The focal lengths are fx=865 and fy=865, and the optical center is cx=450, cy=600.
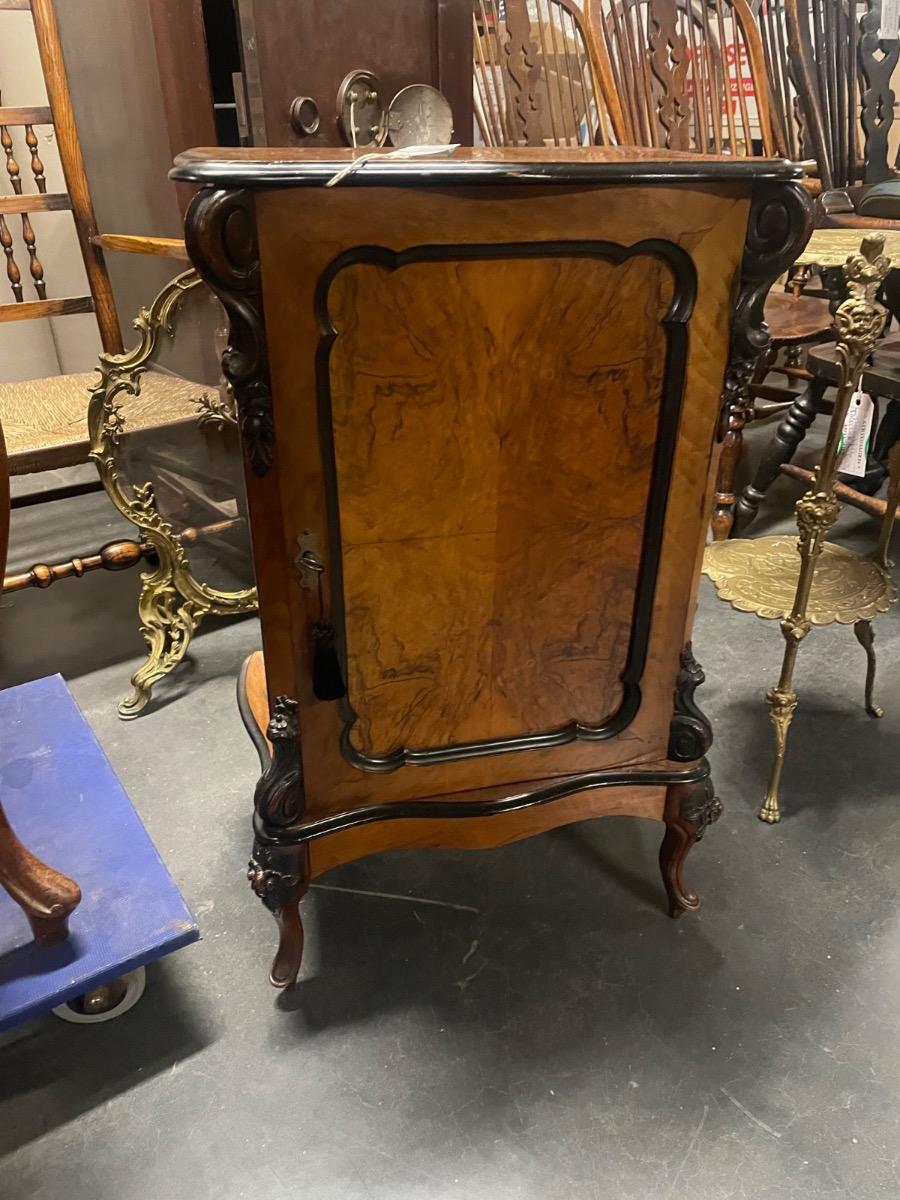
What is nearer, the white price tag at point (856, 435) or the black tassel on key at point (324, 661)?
the black tassel on key at point (324, 661)

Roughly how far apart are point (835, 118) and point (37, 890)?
302 cm

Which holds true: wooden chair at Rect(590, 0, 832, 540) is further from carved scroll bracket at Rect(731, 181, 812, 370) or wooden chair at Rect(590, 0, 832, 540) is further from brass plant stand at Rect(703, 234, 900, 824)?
carved scroll bracket at Rect(731, 181, 812, 370)

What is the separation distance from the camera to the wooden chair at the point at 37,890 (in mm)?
968

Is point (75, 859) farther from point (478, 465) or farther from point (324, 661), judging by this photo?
point (478, 465)

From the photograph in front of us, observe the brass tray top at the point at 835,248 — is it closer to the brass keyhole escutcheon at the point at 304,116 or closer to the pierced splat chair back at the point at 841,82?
the brass keyhole escutcheon at the point at 304,116

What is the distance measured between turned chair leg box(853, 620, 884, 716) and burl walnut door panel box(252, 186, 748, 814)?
0.69m

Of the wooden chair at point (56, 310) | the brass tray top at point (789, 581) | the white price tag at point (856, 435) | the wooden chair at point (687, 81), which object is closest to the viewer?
the white price tag at point (856, 435)

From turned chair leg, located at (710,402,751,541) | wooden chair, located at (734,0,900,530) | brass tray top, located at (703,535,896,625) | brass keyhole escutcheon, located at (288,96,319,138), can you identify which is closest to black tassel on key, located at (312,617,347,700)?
brass tray top, located at (703,535,896,625)

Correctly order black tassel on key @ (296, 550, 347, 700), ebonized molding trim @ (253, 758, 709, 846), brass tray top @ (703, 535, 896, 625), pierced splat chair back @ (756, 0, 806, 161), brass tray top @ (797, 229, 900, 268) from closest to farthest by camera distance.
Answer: black tassel on key @ (296, 550, 347, 700) < ebonized molding trim @ (253, 758, 709, 846) < brass tray top @ (703, 535, 896, 625) < brass tray top @ (797, 229, 900, 268) < pierced splat chair back @ (756, 0, 806, 161)

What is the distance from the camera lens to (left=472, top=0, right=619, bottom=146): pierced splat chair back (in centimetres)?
212

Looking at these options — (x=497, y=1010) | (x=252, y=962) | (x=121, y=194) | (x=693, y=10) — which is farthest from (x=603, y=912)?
(x=693, y=10)

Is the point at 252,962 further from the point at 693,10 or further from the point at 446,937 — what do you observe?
the point at 693,10

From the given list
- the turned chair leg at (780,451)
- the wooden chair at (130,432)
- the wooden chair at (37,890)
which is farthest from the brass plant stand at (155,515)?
the turned chair leg at (780,451)

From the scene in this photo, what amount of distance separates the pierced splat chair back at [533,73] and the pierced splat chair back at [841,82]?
73cm
